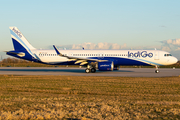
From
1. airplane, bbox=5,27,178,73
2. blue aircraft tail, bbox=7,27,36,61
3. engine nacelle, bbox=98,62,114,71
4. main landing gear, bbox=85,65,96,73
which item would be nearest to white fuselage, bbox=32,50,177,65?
airplane, bbox=5,27,178,73

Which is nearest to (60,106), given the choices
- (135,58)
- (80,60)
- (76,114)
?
(76,114)

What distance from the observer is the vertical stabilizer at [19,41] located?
36000 millimetres

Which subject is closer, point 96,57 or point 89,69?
point 89,69

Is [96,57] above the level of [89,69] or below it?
above

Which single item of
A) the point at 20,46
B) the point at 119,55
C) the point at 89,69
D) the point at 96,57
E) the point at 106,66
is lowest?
the point at 89,69

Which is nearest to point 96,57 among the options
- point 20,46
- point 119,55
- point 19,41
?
point 119,55

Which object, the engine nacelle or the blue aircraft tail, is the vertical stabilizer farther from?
the engine nacelle

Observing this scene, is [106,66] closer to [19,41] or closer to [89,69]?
[89,69]

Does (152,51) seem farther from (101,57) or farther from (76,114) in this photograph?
(76,114)

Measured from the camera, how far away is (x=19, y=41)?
36062 millimetres

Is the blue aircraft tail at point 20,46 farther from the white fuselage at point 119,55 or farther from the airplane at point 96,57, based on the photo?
the white fuselage at point 119,55

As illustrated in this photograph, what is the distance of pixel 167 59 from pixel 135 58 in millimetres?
5390

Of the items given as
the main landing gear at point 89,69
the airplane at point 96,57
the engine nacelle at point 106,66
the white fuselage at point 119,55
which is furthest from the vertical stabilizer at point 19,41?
the engine nacelle at point 106,66

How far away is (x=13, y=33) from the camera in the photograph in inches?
1433
